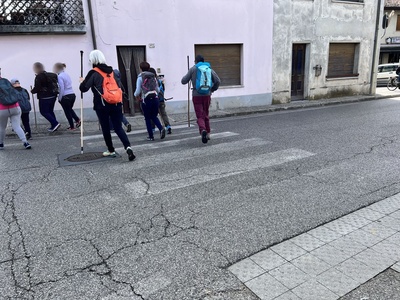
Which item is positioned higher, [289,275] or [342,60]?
[342,60]

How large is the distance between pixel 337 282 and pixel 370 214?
1.48 m

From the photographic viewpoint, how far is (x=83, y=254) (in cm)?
303

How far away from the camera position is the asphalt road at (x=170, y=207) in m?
2.69

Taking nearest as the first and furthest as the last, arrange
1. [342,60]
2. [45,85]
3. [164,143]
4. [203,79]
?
[203,79]
[164,143]
[45,85]
[342,60]

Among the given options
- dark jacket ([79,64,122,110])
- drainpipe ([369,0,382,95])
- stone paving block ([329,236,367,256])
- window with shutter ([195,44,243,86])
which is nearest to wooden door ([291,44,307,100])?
window with shutter ([195,44,243,86])

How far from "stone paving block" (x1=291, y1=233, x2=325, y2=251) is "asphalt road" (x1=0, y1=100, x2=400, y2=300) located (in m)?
0.11

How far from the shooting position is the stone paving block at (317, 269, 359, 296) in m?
2.54

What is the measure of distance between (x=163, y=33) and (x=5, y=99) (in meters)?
6.02

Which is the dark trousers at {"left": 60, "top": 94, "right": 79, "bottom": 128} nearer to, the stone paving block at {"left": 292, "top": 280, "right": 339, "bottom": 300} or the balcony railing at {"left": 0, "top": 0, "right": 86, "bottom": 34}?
the balcony railing at {"left": 0, "top": 0, "right": 86, "bottom": 34}

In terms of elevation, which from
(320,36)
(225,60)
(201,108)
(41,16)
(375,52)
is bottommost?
(201,108)

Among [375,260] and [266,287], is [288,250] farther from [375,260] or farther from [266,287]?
[375,260]

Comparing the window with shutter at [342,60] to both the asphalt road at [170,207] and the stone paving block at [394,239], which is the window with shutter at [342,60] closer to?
the asphalt road at [170,207]

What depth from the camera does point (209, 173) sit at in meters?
5.23

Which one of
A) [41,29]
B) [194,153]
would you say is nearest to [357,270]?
[194,153]
